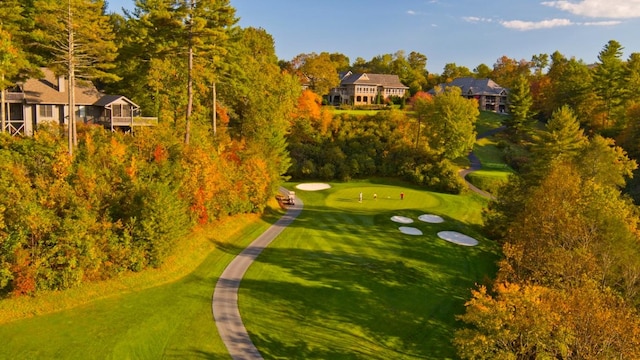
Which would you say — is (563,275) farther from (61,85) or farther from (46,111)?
(61,85)

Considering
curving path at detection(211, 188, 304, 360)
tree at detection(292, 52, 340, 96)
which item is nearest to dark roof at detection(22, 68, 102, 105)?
curving path at detection(211, 188, 304, 360)

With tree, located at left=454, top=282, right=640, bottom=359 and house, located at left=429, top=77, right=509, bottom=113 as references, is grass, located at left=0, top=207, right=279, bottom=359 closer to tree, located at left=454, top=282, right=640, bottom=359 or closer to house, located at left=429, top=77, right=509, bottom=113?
tree, located at left=454, top=282, right=640, bottom=359

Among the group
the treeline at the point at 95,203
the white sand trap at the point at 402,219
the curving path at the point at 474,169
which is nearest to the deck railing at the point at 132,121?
the treeline at the point at 95,203

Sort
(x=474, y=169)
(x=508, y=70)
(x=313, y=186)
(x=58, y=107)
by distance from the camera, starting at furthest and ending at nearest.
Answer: (x=508, y=70), (x=474, y=169), (x=313, y=186), (x=58, y=107)

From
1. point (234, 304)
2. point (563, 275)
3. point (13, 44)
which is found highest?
point (13, 44)

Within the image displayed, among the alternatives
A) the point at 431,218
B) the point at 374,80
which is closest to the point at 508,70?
the point at 374,80

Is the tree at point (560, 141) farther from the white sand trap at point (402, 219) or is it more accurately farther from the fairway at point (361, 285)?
the white sand trap at point (402, 219)

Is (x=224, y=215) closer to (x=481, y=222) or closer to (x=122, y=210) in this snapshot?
(x=122, y=210)
